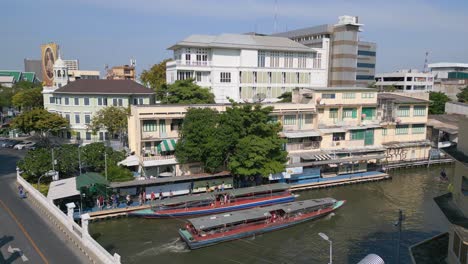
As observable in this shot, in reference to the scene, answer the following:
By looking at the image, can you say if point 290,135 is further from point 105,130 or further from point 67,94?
point 67,94

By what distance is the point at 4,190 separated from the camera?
37281 mm

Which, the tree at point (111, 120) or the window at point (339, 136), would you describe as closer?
the window at point (339, 136)

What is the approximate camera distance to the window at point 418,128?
5588 cm

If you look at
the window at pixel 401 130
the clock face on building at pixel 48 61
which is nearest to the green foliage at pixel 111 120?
the window at pixel 401 130

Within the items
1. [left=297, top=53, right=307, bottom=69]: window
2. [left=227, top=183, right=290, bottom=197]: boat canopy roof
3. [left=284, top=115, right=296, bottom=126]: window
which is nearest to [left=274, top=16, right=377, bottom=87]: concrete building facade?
[left=297, top=53, right=307, bottom=69]: window

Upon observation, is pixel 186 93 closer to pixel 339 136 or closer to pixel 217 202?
pixel 217 202

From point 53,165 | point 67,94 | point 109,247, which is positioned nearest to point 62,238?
point 109,247

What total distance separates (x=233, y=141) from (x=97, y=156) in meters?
14.7

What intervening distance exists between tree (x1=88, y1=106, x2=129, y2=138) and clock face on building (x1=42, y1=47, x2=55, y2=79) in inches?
2471

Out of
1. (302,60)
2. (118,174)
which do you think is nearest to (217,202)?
(118,174)

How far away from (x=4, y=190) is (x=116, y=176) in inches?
439

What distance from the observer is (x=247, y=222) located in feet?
103

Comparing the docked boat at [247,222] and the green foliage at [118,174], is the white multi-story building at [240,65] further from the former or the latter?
the docked boat at [247,222]

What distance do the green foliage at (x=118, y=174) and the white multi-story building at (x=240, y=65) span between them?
24.1m
